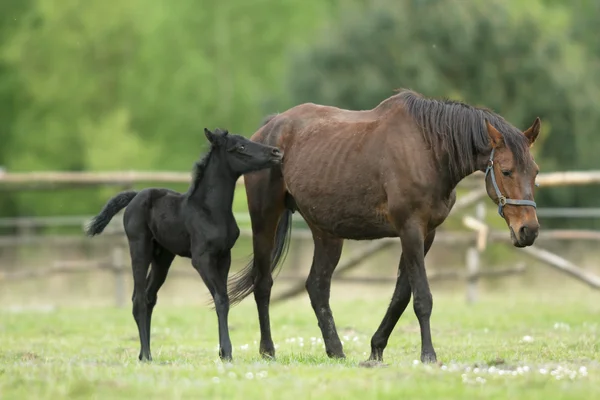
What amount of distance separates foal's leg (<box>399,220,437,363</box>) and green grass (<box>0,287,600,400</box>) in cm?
43

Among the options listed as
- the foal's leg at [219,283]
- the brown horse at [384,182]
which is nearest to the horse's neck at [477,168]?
the brown horse at [384,182]

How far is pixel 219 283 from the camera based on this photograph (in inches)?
283

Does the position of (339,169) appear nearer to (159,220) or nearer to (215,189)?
(215,189)

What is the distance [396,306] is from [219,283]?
1.27 metres

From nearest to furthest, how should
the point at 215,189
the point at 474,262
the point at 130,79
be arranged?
the point at 215,189
the point at 474,262
the point at 130,79

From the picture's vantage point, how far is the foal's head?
294 inches

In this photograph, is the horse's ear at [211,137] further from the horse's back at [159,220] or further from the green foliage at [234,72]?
the green foliage at [234,72]

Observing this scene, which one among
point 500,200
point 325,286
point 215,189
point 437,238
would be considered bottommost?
point 437,238

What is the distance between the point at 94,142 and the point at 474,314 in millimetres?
15452

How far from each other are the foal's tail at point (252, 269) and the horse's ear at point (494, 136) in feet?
7.13

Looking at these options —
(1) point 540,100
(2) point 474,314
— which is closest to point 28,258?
(2) point 474,314

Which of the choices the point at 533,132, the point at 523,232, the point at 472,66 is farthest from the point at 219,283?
the point at 472,66

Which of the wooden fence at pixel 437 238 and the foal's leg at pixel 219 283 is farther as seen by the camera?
the wooden fence at pixel 437 238

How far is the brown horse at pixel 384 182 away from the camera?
6711 mm
